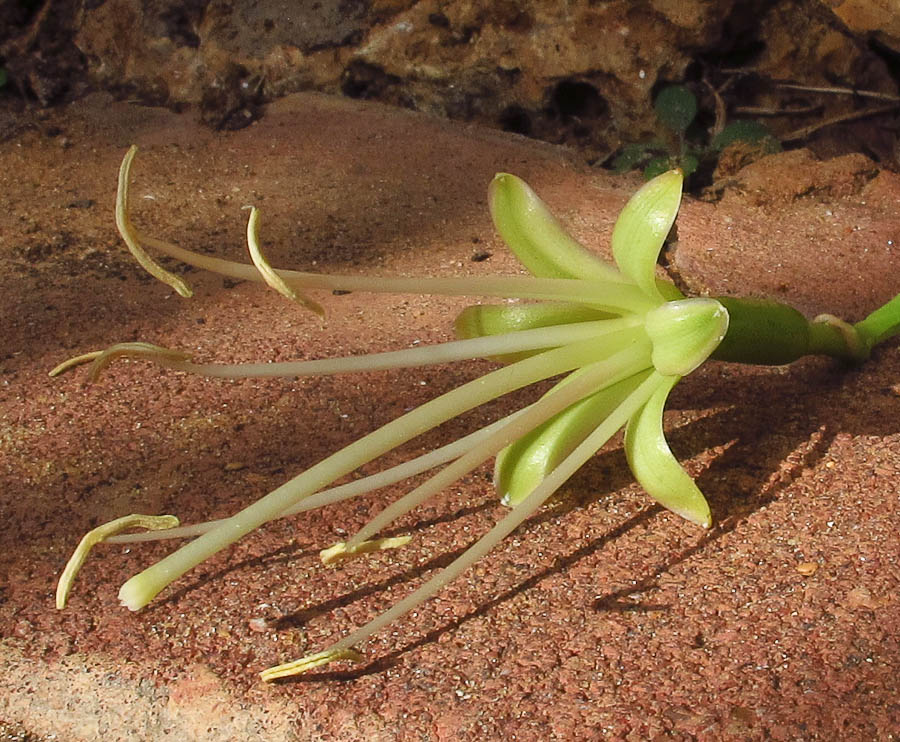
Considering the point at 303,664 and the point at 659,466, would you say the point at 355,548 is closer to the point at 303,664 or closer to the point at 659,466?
the point at 303,664

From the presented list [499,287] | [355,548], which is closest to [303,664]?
[355,548]

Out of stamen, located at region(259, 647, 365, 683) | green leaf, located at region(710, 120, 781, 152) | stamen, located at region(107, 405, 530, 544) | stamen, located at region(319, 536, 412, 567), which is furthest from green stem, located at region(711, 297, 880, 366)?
green leaf, located at region(710, 120, 781, 152)

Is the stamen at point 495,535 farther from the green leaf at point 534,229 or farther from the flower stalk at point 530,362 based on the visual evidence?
the green leaf at point 534,229

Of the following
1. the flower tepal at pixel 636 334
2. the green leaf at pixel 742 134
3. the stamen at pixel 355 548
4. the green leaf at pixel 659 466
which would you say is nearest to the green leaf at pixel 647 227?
the flower tepal at pixel 636 334

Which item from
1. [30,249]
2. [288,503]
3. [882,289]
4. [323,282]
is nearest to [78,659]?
[288,503]

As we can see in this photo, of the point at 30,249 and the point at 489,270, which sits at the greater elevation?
the point at 489,270

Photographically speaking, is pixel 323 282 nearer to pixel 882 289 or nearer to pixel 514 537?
pixel 514 537
